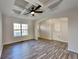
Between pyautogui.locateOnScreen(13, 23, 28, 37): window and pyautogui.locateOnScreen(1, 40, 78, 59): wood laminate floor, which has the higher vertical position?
pyautogui.locateOnScreen(13, 23, 28, 37): window

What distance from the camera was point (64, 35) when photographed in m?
6.67

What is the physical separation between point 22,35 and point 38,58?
169 inches

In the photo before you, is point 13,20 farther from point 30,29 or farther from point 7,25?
point 30,29

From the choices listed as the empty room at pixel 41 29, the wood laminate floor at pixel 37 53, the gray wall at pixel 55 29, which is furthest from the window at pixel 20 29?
the gray wall at pixel 55 29

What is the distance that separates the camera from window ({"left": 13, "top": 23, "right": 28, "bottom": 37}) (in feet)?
20.5

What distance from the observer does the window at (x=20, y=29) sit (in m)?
6.26

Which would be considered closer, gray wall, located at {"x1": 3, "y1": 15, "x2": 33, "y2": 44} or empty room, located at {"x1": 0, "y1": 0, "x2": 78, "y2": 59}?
empty room, located at {"x1": 0, "y1": 0, "x2": 78, "y2": 59}

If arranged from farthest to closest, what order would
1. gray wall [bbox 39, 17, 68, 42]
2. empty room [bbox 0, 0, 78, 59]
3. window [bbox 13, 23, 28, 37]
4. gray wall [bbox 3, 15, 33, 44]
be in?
gray wall [bbox 39, 17, 68, 42] < window [bbox 13, 23, 28, 37] < gray wall [bbox 3, 15, 33, 44] < empty room [bbox 0, 0, 78, 59]

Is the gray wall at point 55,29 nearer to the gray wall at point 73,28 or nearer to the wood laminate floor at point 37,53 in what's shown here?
the gray wall at point 73,28

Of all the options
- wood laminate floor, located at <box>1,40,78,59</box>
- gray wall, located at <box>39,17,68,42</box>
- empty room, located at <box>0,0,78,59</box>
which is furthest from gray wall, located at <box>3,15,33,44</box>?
gray wall, located at <box>39,17,68,42</box>

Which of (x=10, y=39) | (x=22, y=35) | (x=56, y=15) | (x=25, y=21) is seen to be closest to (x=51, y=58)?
(x=56, y=15)

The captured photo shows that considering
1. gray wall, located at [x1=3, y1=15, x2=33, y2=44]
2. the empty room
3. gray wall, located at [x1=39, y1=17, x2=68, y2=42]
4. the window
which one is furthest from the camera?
gray wall, located at [x1=39, y1=17, x2=68, y2=42]

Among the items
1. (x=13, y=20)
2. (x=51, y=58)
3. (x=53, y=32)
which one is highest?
(x=13, y=20)

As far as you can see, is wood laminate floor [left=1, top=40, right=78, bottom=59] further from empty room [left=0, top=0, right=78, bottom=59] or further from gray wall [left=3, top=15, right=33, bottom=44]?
gray wall [left=3, top=15, right=33, bottom=44]
